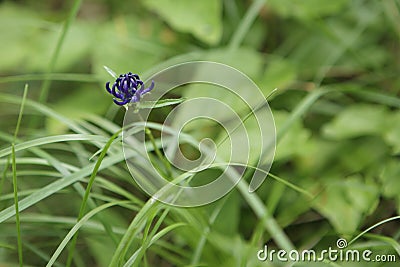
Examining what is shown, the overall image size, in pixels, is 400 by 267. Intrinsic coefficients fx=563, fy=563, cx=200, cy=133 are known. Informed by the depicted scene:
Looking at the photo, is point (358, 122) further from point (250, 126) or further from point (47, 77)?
point (47, 77)

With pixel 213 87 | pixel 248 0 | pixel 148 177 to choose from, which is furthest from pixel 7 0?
pixel 148 177

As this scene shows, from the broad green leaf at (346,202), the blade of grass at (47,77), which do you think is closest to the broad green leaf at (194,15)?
the blade of grass at (47,77)

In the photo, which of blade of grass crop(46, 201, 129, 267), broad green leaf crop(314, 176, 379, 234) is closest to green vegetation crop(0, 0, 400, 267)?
broad green leaf crop(314, 176, 379, 234)

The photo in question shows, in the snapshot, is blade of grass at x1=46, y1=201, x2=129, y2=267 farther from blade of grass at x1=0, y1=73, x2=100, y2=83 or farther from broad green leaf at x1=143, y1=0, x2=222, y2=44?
broad green leaf at x1=143, y1=0, x2=222, y2=44

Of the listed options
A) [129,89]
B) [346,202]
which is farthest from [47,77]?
[346,202]

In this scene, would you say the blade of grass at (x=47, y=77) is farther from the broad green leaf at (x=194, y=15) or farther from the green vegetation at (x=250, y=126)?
the broad green leaf at (x=194, y=15)

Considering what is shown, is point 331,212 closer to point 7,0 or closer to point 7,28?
point 7,28
